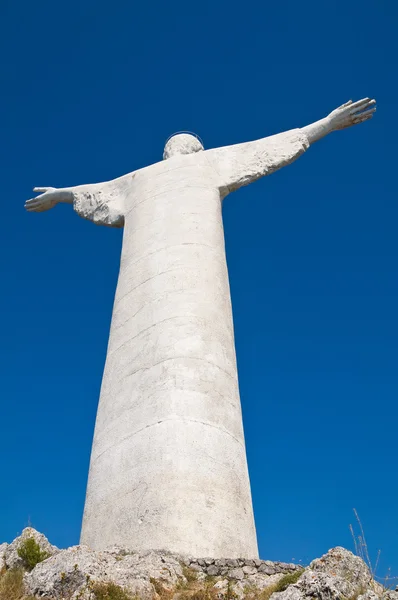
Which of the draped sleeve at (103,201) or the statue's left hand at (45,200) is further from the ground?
the statue's left hand at (45,200)

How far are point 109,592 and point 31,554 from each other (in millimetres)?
1819

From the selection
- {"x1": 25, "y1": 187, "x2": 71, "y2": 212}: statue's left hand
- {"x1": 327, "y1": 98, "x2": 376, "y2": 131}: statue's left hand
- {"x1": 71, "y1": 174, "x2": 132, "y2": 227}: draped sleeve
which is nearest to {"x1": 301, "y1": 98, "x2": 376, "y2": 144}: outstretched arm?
{"x1": 327, "y1": 98, "x2": 376, "y2": 131}: statue's left hand

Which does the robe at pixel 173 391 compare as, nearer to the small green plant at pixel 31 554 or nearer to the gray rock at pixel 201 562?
the gray rock at pixel 201 562

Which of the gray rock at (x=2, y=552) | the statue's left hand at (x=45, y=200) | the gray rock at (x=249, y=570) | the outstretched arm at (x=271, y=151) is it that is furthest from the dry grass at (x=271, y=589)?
the statue's left hand at (x=45, y=200)

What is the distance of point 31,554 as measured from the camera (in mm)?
7918

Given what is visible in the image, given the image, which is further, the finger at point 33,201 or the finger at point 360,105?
the finger at point 33,201

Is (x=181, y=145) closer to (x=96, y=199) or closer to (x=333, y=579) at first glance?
(x=96, y=199)

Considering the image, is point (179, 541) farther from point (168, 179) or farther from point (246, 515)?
point (168, 179)

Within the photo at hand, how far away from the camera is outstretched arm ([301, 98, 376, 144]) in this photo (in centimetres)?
1510

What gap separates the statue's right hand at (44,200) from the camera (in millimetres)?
16672

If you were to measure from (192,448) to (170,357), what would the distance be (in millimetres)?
1648

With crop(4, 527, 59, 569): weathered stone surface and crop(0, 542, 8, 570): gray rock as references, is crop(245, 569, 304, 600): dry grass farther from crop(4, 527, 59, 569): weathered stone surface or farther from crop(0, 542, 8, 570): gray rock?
crop(0, 542, 8, 570): gray rock

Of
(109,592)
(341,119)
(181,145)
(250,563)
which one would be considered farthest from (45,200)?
(109,592)

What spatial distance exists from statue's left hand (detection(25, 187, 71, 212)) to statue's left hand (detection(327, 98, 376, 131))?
23.3 ft
